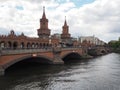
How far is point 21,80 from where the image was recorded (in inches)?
1763

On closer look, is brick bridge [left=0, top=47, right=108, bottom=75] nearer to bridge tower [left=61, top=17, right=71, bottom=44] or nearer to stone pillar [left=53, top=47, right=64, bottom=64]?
stone pillar [left=53, top=47, right=64, bottom=64]

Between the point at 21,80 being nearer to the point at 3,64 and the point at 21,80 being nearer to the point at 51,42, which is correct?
the point at 3,64

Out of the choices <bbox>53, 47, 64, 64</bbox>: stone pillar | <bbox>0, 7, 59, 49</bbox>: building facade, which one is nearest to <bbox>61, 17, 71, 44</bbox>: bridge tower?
<bbox>0, 7, 59, 49</bbox>: building facade

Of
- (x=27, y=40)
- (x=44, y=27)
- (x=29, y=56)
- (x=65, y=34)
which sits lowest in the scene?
(x=29, y=56)

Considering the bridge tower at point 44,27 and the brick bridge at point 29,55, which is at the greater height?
the bridge tower at point 44,27

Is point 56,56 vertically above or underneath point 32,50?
underneath

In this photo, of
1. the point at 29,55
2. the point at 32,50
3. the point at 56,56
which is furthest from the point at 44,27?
the point at 29,55

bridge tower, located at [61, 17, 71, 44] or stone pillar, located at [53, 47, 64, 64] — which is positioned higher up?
bridge tower, located at [61, 17, 71, 44]

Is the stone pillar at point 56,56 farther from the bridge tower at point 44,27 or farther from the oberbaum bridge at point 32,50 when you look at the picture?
the bridge tower at point 44,27

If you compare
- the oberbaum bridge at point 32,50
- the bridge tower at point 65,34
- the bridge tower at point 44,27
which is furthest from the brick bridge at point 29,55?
the bridge tower at point 65,34

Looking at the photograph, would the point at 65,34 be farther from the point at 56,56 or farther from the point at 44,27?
the point at 56,56

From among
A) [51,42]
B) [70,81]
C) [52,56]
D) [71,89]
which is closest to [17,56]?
[70,81]

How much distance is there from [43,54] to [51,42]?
1473 inches

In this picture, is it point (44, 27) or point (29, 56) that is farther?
point (44, 27)
